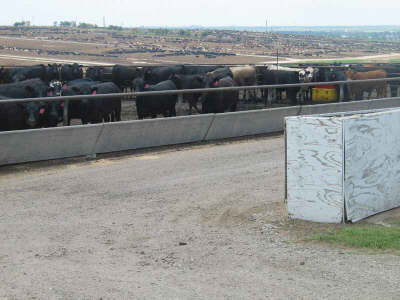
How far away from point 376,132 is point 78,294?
484 cm

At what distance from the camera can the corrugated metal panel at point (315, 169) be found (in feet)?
30.8

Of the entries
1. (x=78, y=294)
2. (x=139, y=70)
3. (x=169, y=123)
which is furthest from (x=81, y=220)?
(x=139, y=70)

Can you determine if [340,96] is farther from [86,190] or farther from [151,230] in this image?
[151,230]

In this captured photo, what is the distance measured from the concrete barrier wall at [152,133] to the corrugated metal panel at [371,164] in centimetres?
732

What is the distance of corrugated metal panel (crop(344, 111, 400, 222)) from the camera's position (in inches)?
372

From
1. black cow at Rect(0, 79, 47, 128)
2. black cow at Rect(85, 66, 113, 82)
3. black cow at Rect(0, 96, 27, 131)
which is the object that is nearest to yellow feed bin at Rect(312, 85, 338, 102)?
black cow at Rect(0, 79, 47, 128)

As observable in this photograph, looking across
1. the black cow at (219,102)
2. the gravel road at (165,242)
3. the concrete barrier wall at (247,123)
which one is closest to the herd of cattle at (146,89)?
the black cow at (219,102)

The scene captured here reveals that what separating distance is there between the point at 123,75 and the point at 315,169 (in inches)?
1059

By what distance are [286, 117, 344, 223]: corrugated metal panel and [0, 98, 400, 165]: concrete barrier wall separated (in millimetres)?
6524

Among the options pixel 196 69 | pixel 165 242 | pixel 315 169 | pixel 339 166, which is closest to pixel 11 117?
pixel 165 242

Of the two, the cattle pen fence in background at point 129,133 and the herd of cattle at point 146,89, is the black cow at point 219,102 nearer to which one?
the herd of cattle at point 146,89

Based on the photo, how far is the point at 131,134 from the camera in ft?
53.6

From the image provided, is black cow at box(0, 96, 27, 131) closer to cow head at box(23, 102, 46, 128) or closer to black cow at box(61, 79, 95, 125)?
cow head at box(23, 102, 46, 128)

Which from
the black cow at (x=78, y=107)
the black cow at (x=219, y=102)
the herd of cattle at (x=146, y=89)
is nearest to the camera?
the herd of cattle at (x=146, y=89)
